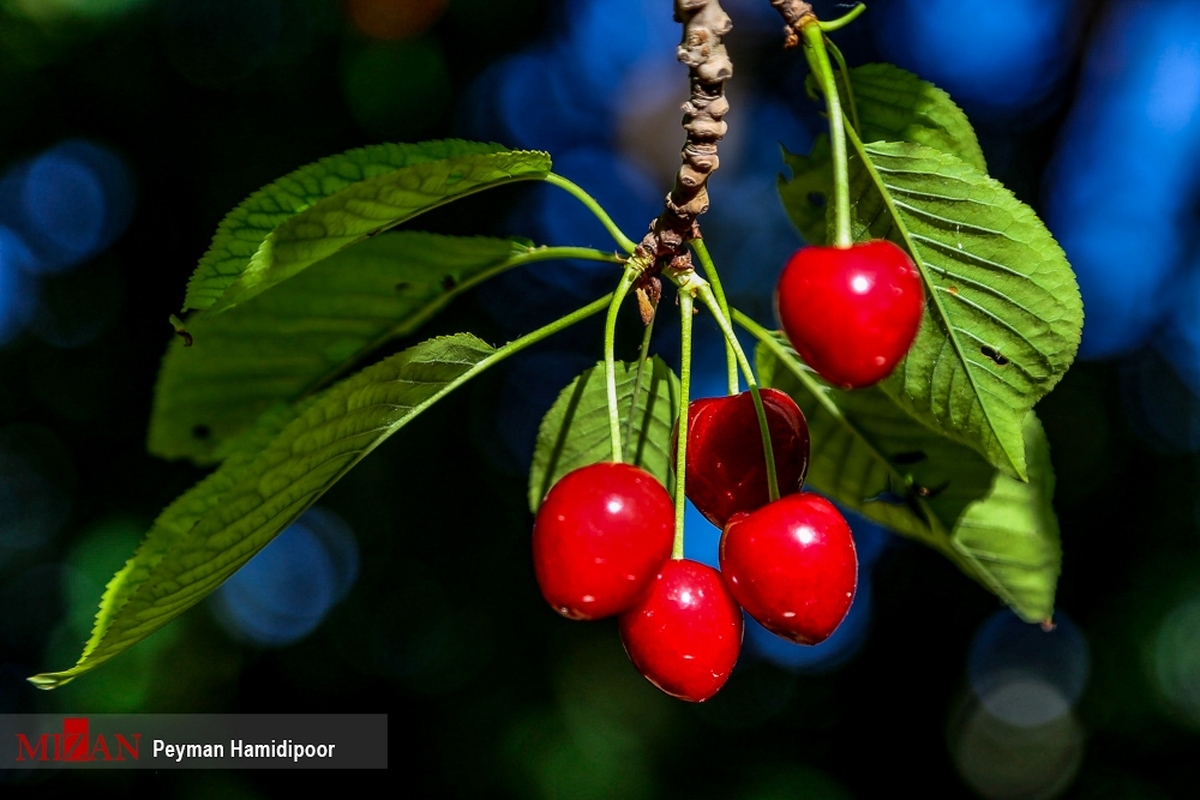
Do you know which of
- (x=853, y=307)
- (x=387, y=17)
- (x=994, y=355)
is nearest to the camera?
(x=853, y=307)

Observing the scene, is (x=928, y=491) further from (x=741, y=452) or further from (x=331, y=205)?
(x=331, y=205)

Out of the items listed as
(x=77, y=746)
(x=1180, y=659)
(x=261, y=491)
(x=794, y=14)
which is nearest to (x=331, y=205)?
(x=261, y=491)

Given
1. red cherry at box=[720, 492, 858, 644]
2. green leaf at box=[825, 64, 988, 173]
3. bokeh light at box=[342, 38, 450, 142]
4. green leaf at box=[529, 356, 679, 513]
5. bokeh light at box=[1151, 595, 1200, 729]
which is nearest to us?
red cherry at box=[720, 492, 858, 644]

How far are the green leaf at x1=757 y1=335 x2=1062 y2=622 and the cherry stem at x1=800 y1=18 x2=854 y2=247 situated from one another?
0.39 meters

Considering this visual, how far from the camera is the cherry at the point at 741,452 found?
3.02ft

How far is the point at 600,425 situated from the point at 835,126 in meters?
0.51

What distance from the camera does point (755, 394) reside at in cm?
89

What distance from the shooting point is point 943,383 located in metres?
0.91

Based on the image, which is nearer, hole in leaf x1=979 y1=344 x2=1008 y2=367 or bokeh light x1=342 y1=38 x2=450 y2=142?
hole in leaf x1=979 y1=344 x2=1008 y2=367

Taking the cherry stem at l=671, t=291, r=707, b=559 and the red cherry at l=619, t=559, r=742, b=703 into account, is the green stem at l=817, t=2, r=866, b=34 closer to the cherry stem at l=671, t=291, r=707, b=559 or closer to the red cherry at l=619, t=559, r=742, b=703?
the cherry stem at l=671, t=291, r=707, b=559

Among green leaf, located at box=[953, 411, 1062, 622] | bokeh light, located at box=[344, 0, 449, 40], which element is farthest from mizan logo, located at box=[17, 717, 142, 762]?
green leaf, located at box=[953, 411, 1062, 622]

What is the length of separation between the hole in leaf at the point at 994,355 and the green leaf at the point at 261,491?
1.57ft

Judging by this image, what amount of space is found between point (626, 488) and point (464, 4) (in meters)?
2.40

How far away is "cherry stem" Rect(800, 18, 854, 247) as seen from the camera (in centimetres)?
74
